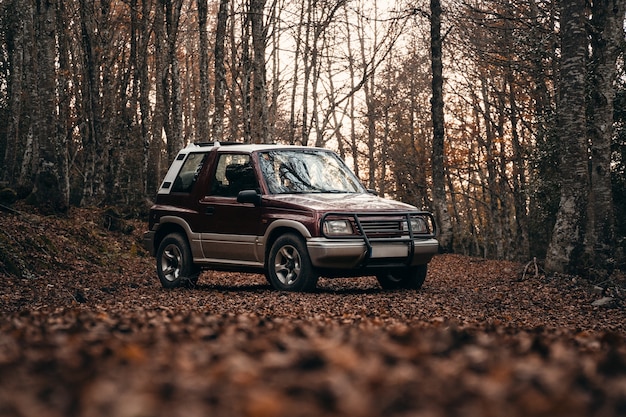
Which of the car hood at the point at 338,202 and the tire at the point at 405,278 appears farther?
the tire at the point at 405,278

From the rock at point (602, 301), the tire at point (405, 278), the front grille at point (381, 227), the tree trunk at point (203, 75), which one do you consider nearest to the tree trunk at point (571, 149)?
the rock at point (602, 301)

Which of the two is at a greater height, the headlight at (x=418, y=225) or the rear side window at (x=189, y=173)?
the rear side window at (x=189, y=173)

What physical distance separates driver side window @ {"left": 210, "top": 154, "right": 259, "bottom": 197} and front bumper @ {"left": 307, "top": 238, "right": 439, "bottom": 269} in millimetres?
1807

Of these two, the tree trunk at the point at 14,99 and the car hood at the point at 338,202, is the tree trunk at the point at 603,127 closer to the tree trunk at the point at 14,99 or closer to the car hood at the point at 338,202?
the car hood at the point at 338,202

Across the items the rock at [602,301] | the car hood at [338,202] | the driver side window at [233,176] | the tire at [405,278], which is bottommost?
the rock at [602,301]

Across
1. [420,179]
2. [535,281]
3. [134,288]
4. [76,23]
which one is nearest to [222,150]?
[134,288]

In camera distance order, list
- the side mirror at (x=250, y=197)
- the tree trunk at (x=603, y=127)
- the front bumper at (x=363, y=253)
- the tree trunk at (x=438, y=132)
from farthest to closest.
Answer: the tree trunk at (x=438, y=132)
the tree trunk at (x=603, y=127)
the side mirror at (x=250, y=197)
the front bumper at (x=363, y=253)

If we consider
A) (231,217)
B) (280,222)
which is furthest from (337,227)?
(231,217)

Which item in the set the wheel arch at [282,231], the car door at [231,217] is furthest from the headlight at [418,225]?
the car door at [231,217]

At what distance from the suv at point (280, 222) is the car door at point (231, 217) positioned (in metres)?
0.02

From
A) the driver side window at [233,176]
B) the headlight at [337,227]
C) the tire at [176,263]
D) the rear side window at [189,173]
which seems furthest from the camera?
the rear side window at [189,173]

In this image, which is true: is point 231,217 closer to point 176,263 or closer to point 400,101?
point 176,263

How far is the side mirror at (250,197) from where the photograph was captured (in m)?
11.4

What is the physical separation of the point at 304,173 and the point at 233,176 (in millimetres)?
1098
